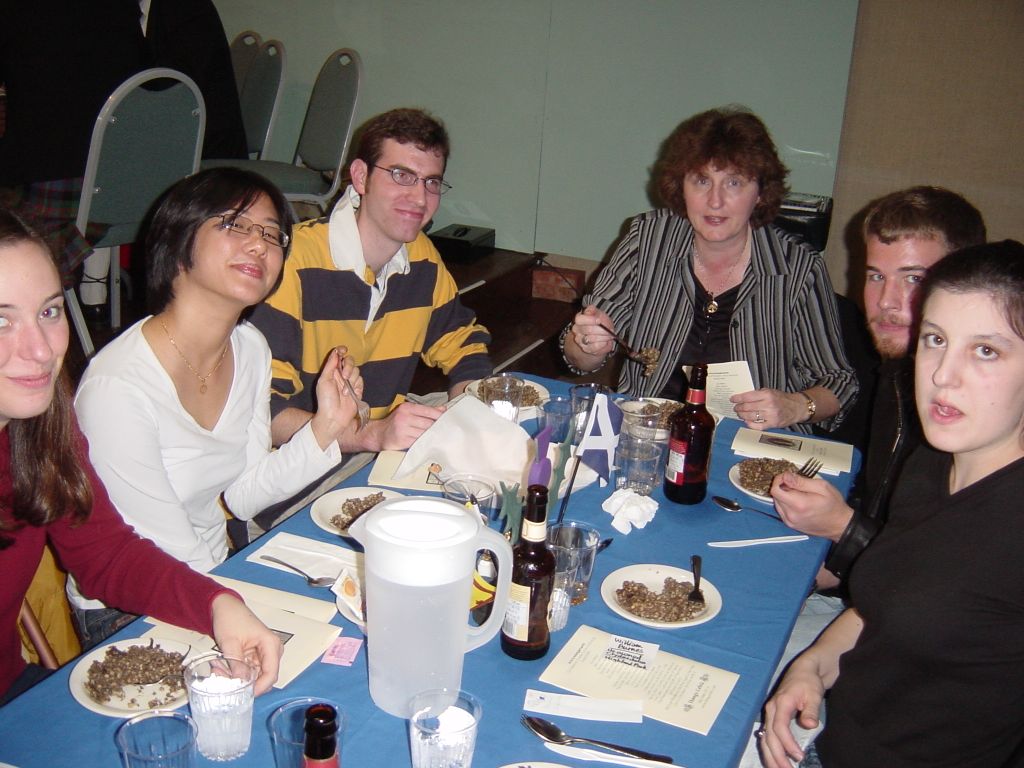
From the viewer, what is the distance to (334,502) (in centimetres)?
170

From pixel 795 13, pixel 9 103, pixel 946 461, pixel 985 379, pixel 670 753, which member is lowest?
pixel 670 753

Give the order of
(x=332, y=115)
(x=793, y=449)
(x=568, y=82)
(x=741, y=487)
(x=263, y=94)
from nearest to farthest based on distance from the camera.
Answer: (x=741, y=487) → (x=793, y=449) → (x=332, y=115) → (x=263, y=94) → (x=568, y=82)

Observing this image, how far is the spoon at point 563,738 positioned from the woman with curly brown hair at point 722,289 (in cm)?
145

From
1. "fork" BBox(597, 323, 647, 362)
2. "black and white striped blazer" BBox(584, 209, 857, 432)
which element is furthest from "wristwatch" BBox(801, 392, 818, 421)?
"fork" BBox(597, 323, 647, 362)

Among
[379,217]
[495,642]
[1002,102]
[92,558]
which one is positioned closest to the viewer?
[495,642]

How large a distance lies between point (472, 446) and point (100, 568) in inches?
28.5

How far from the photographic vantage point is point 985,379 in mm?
1312

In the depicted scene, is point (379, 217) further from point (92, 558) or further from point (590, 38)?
point (590, 38)

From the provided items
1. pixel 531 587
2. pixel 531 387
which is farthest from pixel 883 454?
pixel 531 587

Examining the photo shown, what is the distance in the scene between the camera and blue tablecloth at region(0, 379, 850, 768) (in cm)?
107

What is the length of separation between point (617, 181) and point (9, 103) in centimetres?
322

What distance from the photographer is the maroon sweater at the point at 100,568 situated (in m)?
1.32

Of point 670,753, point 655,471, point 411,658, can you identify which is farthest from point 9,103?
point 670,753

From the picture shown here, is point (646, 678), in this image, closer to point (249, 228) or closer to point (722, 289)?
point (249, 228)
